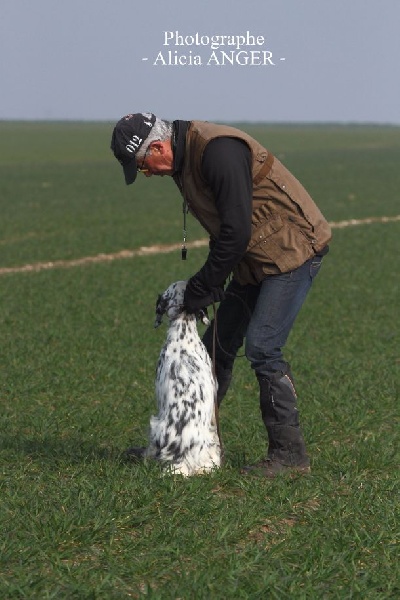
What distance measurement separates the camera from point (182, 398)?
6.67 m

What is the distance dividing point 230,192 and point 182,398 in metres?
1.35

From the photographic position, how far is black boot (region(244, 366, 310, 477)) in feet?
22.6

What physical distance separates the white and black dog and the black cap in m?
0.88

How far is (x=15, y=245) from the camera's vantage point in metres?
25.0

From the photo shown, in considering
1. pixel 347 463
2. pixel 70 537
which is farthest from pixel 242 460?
pixel 70 537

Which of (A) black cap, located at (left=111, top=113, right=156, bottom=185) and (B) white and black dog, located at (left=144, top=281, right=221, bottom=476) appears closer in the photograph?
(A) black cap, located at (left=111, top=113, right=156, bottom=185)

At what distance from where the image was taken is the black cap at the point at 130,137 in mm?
6262

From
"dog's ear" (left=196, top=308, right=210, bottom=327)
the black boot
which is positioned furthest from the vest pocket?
the black boot

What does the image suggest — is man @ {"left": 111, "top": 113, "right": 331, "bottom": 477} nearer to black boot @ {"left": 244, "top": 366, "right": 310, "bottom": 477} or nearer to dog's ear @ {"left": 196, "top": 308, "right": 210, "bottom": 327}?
black boot @ {"left": 244, "top": 366, "right": 310, "bottom": 477}

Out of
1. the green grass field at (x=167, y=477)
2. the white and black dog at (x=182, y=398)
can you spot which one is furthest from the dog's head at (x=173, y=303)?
the green grass field at (x=167, y=477)

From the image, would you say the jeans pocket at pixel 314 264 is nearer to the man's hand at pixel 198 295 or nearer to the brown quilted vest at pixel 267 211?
the brown quilted vest at pixel 267 211

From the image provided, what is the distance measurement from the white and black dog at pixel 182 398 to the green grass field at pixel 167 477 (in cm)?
16

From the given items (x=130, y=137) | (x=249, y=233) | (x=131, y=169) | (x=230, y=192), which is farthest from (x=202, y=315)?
(x=130, y=137)

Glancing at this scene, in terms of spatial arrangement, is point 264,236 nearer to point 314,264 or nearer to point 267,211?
point 267,211
